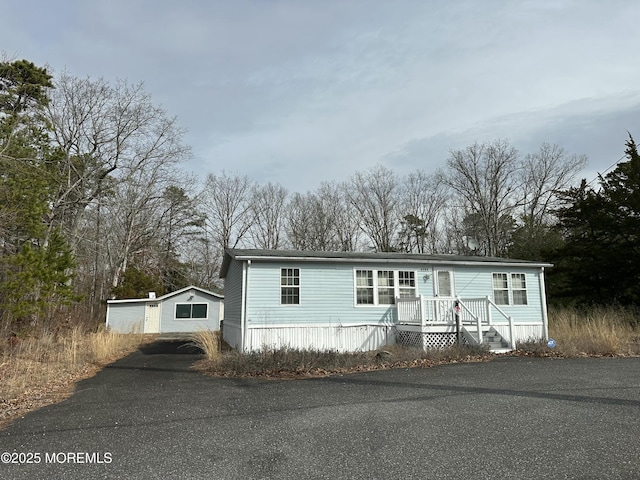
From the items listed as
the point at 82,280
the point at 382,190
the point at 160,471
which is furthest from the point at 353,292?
the point at 382,190

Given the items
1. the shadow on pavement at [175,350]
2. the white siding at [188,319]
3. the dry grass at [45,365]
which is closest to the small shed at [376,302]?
the shadow on pavement at [175,350]

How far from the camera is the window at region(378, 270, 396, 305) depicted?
14.7 m

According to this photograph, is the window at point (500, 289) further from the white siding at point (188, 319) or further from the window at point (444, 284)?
the white siding at point (188, 319)

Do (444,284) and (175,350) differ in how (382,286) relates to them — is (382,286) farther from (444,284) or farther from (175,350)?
(175,350)

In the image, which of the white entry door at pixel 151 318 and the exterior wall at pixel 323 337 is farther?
the white entry door at pixel 151 318

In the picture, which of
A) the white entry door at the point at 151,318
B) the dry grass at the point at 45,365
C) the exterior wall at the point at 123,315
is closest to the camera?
the dry grass at the point at 45,365

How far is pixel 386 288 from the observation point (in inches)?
584

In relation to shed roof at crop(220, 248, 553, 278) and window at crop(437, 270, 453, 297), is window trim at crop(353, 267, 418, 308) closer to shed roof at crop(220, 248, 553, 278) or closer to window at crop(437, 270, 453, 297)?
shed roof at crop(220, 248, 553, 278)

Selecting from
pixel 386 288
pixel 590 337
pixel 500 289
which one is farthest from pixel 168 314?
pixel 590 337

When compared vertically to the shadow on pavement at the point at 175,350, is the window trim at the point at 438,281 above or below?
above

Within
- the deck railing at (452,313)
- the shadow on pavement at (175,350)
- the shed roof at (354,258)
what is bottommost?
the shadow on pavement at (175,350)

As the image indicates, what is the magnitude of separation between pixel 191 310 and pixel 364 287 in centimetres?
1754

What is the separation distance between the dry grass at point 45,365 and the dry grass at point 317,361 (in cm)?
318

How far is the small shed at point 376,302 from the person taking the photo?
13.3 meters
